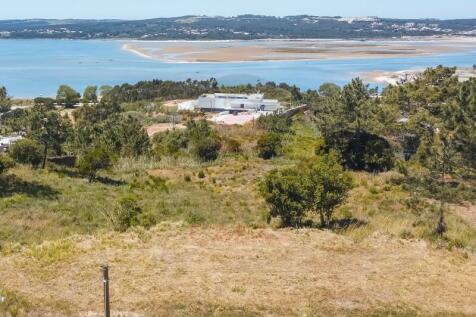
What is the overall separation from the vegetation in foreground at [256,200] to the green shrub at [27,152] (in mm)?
55

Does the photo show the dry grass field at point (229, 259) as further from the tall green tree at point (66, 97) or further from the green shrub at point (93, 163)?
the tall green tree at point (66, 97)

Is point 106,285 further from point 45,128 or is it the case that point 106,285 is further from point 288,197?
point 45,128

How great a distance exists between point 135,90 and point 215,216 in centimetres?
5879

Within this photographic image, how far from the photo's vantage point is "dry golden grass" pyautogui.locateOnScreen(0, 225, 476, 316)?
10.6m

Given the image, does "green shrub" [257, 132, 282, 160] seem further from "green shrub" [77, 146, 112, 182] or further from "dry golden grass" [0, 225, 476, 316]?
"dry golden grass" [0, 225, 476, 316]

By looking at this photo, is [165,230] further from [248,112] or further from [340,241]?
[248,112]

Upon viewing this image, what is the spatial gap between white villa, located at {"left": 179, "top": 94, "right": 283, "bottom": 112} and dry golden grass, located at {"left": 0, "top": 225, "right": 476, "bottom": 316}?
4529 centimetres

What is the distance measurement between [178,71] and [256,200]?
83.1m

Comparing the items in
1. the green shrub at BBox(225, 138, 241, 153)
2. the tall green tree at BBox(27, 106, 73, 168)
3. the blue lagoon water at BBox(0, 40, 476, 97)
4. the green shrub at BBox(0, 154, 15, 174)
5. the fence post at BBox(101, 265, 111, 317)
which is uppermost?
the fence post at BBox(101, 265, 111, 317)

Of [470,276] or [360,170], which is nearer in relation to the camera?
[470,276]

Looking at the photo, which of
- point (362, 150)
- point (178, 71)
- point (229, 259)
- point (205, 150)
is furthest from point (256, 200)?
point (178, 71)

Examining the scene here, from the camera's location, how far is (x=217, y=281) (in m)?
11.8

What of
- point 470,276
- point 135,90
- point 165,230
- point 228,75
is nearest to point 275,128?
point 165,230

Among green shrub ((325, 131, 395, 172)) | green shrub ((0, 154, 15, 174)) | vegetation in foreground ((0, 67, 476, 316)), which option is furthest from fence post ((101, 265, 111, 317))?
green shrub ((325, 131, 395, 172))
